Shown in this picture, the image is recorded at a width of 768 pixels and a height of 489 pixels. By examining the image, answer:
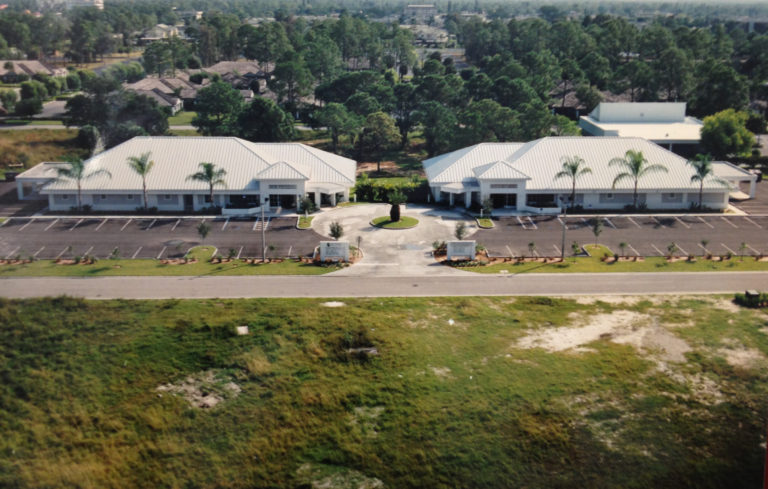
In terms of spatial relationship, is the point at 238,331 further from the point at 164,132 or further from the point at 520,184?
the point at 164,132

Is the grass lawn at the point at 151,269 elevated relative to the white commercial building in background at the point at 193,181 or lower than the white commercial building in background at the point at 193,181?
lower

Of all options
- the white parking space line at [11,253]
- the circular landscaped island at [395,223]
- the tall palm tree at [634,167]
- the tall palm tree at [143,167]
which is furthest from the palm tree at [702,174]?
the white parking space line at [11,253]

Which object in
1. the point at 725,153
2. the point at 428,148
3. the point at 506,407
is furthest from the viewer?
the point at 428,148

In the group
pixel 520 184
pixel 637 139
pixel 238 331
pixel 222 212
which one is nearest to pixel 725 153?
pixel 637 139

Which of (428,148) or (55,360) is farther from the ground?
(428,148)

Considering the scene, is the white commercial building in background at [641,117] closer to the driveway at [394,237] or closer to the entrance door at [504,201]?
the entrance door at [504,201]

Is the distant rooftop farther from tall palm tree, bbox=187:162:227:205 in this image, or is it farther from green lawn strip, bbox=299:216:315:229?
tall palm tree, bbox=187:162:227:205
